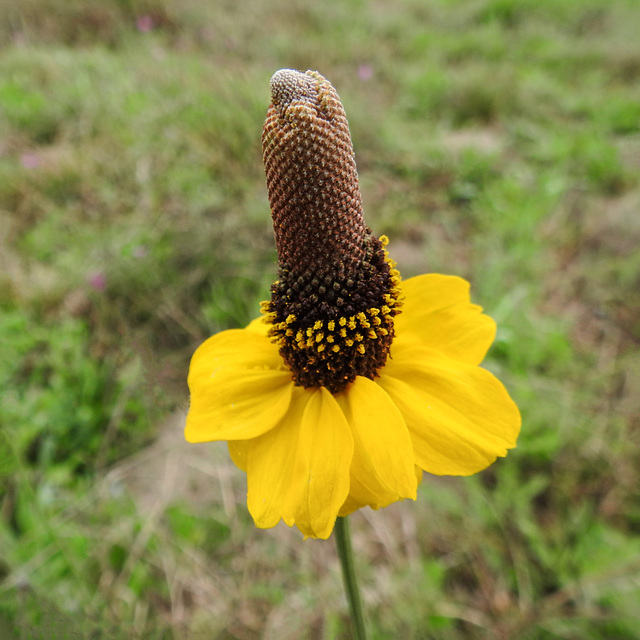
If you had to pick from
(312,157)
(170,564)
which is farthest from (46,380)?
(312,157)

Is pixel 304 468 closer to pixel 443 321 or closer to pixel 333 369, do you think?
pixel 333 369

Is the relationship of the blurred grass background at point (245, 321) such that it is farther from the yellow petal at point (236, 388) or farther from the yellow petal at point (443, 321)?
the yellow petal at point (443, 321)

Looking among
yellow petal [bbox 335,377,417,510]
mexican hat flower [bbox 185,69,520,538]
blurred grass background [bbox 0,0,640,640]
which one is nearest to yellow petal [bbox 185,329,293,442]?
mexican hat flower [bbox 185,69,520,538]

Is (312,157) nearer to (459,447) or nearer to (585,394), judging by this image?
(459,447)

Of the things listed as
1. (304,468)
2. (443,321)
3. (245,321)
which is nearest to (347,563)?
(304,468)

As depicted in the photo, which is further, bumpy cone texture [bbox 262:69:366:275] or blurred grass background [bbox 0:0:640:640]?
blurred grass background [bbox 0:0:640:640]

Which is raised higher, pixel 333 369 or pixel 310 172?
pixel 310 172

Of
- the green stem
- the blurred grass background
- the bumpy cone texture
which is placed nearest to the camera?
the bumpy cone texture

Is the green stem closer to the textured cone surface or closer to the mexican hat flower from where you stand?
the mexican hat flower
